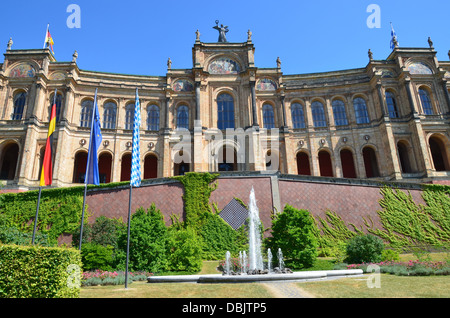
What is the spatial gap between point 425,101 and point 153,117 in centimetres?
3658

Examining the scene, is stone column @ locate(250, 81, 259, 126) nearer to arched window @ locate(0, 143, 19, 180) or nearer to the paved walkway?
the paved walkway

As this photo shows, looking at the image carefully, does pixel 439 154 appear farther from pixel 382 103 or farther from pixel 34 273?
pixel 34 273

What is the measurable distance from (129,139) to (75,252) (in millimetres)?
29783

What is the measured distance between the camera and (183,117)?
39.4 m

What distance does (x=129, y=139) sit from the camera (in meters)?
37.5

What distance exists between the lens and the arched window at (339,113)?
39812mm

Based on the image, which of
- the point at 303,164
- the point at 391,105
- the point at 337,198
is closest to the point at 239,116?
the point at 303,164

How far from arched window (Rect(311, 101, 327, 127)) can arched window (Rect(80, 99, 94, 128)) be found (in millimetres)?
29841

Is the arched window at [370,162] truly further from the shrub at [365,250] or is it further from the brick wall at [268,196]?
the shrub at [365,250]

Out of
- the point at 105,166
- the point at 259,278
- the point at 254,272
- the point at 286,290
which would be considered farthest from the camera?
the point at 105,166

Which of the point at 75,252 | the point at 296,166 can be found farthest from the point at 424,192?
the point at 75,252

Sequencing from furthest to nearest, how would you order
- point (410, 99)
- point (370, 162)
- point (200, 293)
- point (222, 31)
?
point (222, 31) → point (370, 162) → point (410, 99) → point (200, 293)

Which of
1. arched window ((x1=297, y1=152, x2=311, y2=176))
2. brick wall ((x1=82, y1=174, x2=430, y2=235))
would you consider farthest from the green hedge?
Answer: arched window ((x1=297, y1=152, x2=311, y2=176))
